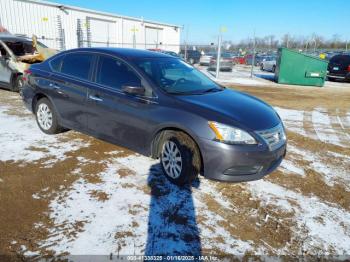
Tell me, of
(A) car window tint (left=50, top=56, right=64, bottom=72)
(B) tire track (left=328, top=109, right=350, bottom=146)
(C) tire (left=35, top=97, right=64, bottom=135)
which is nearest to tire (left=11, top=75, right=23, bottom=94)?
(C) tire (left=35, top=97, right=64, bottom=135)

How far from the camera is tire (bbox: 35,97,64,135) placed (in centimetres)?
506

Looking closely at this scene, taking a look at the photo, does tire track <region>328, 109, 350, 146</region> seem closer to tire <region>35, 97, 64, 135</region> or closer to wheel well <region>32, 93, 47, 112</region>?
tire <region>35, 97, 64, 135</region>

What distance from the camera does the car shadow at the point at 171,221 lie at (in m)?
2.62

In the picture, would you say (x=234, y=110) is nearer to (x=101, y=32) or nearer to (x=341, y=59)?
(x=341, y=59)

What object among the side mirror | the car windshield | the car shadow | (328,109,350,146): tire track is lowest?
the car shadow

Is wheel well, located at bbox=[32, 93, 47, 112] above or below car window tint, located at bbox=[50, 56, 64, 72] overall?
below

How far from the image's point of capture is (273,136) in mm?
3557

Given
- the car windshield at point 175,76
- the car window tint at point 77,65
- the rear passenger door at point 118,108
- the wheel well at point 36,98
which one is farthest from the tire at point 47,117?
the car windshield at point 175,76

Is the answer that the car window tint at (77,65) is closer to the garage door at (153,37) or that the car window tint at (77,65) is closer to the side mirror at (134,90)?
the side mirror at (134,90)

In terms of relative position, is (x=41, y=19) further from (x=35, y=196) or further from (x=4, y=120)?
(x=35, y=196)

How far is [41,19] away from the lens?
19.2 metres

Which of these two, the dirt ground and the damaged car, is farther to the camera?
the damaged car

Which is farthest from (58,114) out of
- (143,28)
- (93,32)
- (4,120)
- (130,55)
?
(143,28)

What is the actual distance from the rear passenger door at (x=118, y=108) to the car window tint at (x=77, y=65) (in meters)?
0.27
